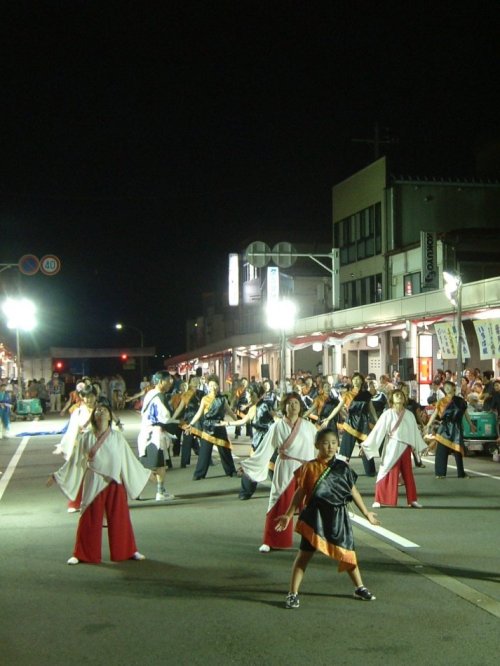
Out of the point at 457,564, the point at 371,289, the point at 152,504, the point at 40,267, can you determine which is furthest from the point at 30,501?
the point at 371,289

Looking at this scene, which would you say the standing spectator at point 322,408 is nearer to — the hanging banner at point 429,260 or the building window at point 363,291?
the hanging banner at point 429,260

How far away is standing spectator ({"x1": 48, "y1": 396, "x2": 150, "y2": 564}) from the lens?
8258mm

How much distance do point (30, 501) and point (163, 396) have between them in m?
2.54

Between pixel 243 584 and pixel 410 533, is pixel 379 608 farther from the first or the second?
pixel 410 533

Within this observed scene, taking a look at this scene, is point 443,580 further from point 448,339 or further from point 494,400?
point 448,339

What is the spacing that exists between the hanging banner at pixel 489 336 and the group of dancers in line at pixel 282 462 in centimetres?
596

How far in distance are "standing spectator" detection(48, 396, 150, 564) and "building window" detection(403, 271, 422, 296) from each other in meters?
25.8

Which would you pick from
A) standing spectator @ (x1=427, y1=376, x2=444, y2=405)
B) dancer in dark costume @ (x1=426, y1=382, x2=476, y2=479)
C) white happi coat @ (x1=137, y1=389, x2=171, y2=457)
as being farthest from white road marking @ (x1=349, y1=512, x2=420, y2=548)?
standing spectator @ (x1=427, y1=376, x2=444, y2=405)

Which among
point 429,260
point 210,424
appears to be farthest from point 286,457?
point 429,260

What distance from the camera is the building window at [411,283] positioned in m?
33.7

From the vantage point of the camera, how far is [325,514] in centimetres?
649

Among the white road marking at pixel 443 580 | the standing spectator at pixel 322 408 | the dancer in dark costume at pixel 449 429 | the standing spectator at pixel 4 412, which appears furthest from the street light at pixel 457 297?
the standing spectator at pixel 4 412

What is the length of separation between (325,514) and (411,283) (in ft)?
94.2

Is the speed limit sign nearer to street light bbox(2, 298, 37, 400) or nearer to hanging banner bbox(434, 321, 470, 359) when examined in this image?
street light bbox(2, 298, 37, 400)
